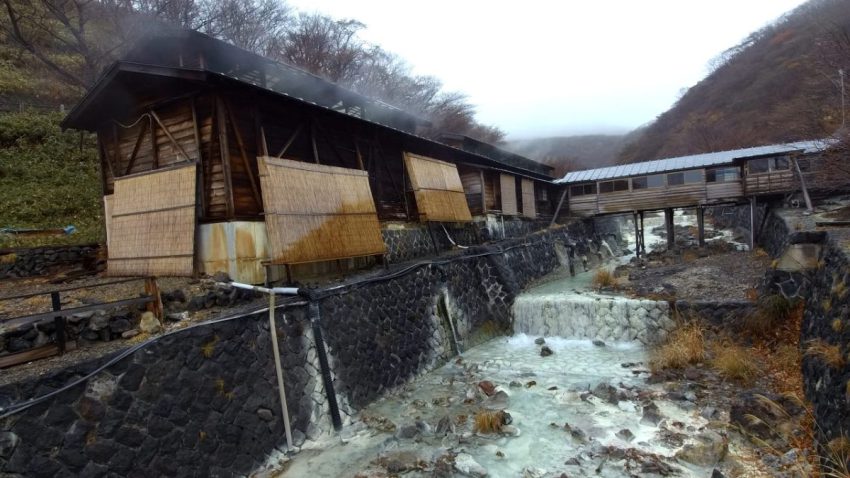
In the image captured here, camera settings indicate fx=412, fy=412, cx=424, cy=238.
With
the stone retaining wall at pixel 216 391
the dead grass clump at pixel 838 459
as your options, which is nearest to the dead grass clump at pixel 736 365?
the dead grass clump at pixel 838 459

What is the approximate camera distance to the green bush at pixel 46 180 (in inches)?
549

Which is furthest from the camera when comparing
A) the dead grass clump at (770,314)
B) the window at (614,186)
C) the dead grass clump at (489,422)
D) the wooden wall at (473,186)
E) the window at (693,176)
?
the window at (614,186)

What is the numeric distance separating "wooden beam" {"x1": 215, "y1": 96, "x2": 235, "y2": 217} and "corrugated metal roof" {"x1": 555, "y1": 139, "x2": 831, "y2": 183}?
22122 millimetres

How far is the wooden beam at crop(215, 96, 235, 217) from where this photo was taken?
9195 mm

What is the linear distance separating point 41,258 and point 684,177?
91.0 ft

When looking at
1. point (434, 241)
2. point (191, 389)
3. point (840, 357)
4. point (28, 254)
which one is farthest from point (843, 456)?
point (28, 254)

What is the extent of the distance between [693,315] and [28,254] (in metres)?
17.6

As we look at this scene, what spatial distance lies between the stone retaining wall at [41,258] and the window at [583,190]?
24.9 meters

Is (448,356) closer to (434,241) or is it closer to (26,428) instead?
(434,241)

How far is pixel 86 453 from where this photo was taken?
4.60 m

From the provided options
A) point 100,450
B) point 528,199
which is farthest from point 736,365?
point 528,199

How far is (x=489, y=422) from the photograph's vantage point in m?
7.06

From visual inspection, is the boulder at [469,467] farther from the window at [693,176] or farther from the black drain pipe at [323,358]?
the window at [693,176]

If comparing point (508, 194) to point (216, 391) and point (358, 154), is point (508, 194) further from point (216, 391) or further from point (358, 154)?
point (216, 391)
